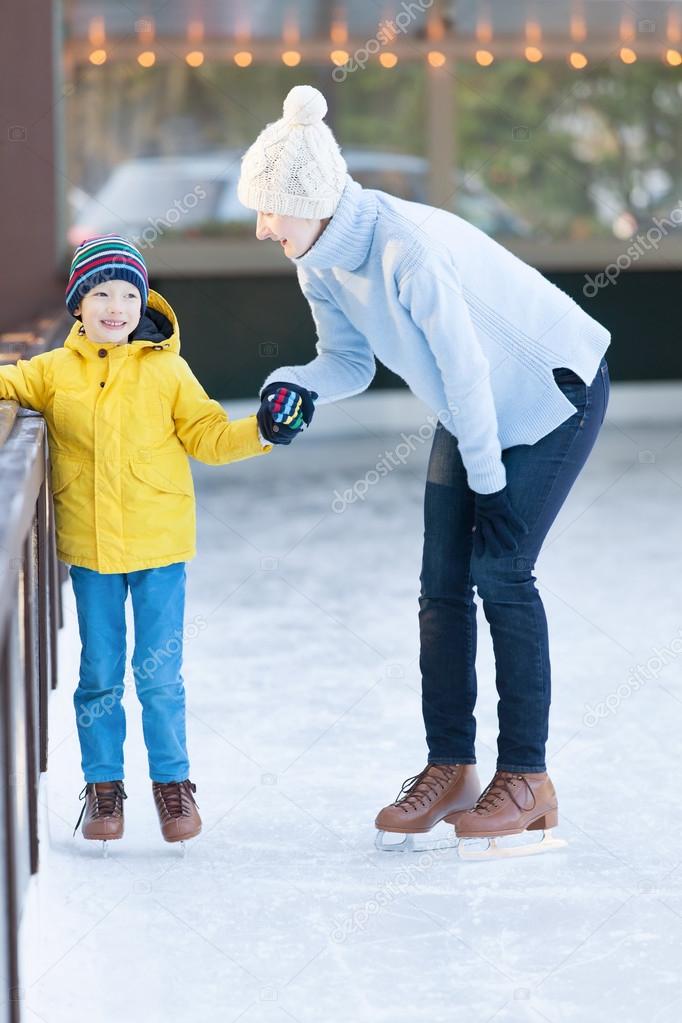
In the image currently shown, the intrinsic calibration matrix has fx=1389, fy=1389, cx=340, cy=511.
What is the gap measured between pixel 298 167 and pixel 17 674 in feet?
2.87

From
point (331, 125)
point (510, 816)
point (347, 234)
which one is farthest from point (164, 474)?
point (331, 125)

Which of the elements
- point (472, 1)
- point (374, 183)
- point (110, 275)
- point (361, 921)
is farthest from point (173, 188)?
point (361, 921)

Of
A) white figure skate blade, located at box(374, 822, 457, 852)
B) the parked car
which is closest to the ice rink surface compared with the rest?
white figure skate blade, located at box(374, 822, 457, 852)

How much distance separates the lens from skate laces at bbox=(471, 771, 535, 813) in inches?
92.0

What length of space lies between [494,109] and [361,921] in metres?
6.70

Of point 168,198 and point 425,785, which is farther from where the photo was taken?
point 168,198

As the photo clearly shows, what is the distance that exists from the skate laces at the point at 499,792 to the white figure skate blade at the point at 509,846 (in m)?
0.06

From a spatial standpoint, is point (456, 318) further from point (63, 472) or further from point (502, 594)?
point (63, 472)

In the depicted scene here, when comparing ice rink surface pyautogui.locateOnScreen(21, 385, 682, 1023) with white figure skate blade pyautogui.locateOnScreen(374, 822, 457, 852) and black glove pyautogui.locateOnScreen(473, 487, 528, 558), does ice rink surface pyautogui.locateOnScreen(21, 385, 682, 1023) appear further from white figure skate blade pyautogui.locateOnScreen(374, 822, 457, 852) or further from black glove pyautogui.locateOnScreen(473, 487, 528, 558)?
black glove pyautogui.locateOnScreen(473, 487, 528, 558)

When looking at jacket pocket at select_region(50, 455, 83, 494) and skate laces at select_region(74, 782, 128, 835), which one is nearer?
jacket pocket at select_region(50, 455, 83, 494)

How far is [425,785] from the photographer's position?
95.4 inches

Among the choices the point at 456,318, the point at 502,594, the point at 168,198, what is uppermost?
the point at 456,318

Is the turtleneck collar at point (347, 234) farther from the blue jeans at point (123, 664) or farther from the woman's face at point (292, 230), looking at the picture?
the blue jeans at point (123, 664)

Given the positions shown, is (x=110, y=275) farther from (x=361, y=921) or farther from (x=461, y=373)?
(x=361, y=921)
